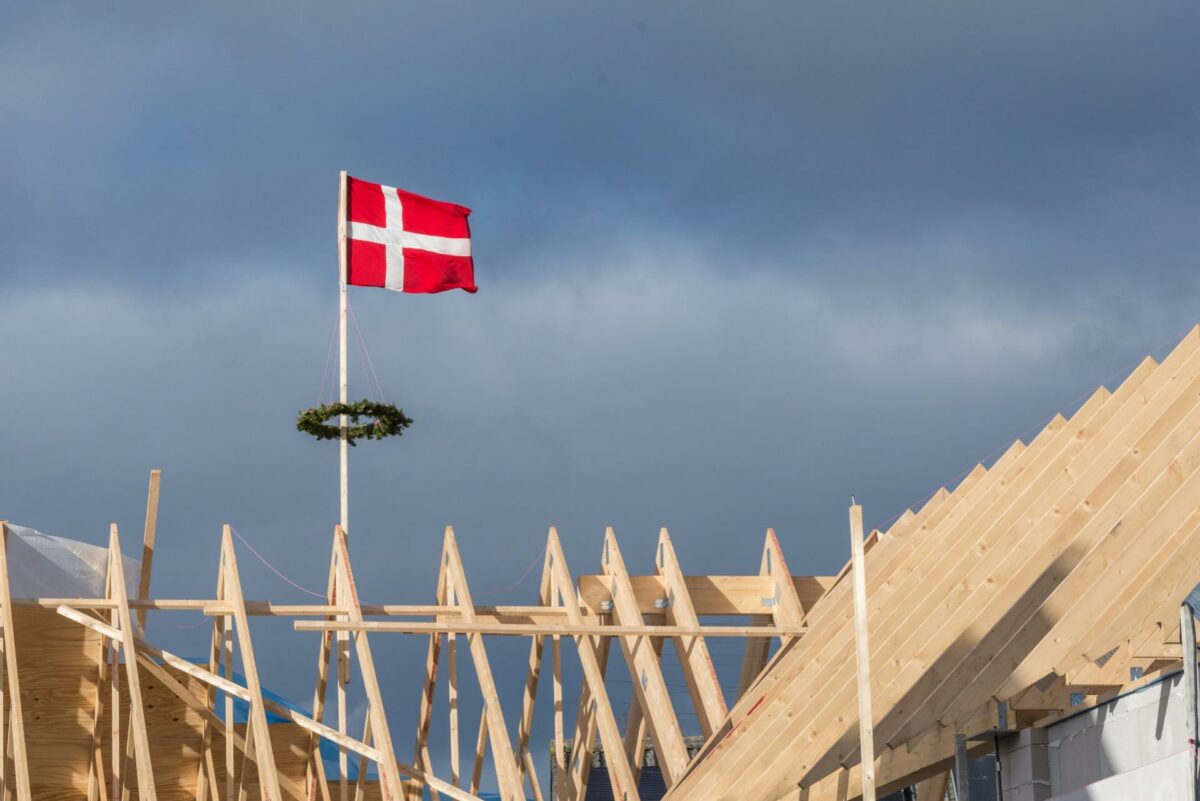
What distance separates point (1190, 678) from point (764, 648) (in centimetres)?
1090

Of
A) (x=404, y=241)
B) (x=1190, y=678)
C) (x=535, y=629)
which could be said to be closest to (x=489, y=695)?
(x=535, y=629)

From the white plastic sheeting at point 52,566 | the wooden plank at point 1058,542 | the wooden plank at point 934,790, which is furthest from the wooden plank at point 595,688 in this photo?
the white plastic sheeting at point 52,566

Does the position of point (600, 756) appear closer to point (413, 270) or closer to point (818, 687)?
point (413, 270)

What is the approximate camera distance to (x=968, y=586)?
13086 mm

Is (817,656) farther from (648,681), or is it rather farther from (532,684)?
(532,684)

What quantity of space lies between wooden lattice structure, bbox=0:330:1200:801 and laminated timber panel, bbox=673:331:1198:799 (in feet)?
0.09

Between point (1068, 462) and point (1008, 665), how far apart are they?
467cm

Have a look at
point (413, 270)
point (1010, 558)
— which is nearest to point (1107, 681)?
point (1010, 558)

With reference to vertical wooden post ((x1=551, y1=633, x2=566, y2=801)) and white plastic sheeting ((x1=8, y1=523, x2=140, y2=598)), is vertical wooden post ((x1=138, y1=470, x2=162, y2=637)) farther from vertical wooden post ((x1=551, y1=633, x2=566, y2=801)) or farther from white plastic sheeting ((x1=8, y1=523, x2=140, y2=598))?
vertical wooden post ((x1=551, y1=633, x2=566, y2=801))

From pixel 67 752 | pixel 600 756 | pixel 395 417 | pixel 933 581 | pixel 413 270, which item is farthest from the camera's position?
pixel 600 756

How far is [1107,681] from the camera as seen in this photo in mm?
10234

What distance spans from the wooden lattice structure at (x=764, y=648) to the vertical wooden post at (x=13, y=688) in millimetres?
30

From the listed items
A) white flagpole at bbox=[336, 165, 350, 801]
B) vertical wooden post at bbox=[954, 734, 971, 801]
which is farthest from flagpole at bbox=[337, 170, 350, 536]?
vertical wooden post at bbox=[954, 734, 971, 801]

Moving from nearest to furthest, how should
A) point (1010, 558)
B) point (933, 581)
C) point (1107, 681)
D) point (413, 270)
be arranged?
1. point (1107, 681)
2. point (1010, 558)
3. point (933, 581)
4. point (413, 270)
